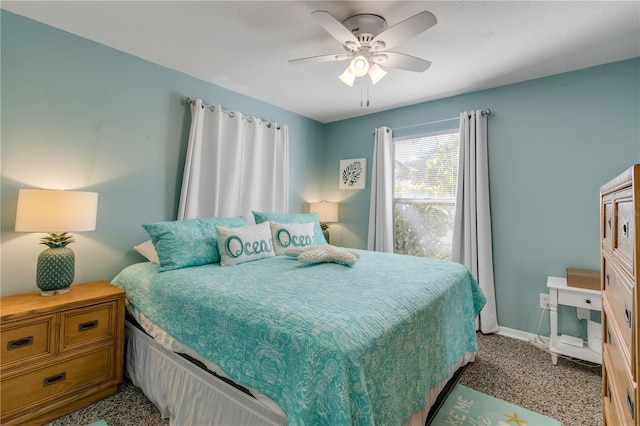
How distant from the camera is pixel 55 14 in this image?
1981 mm

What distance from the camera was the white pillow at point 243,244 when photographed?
226 centimetres

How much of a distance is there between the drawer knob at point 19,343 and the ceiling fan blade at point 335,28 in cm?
243

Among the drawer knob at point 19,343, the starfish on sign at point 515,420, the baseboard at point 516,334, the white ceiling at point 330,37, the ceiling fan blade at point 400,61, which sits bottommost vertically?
the starfish on sign at point 515,420

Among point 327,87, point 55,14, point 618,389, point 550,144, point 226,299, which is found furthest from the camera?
point 327,87

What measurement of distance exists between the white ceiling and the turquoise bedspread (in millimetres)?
1735

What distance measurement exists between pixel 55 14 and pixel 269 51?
4.80 feet

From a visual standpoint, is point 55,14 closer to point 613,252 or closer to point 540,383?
point 613,252

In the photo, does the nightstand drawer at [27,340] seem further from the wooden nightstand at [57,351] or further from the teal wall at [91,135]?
the teal wall at [91,135]

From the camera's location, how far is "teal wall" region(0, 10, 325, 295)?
197 centimetres

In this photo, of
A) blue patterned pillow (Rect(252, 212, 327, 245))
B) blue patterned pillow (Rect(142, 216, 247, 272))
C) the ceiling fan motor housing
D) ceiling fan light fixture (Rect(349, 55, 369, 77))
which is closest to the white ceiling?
the ceiling fan motor housing

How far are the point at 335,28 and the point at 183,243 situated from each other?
181 cm

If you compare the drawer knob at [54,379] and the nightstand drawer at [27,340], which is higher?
the nightstand drawer at [27,340]

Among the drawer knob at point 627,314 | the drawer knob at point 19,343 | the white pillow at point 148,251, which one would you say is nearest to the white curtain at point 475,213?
the drawer knob at point 627,314

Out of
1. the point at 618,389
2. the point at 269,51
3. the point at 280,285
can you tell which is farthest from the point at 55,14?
the point at 618,389
